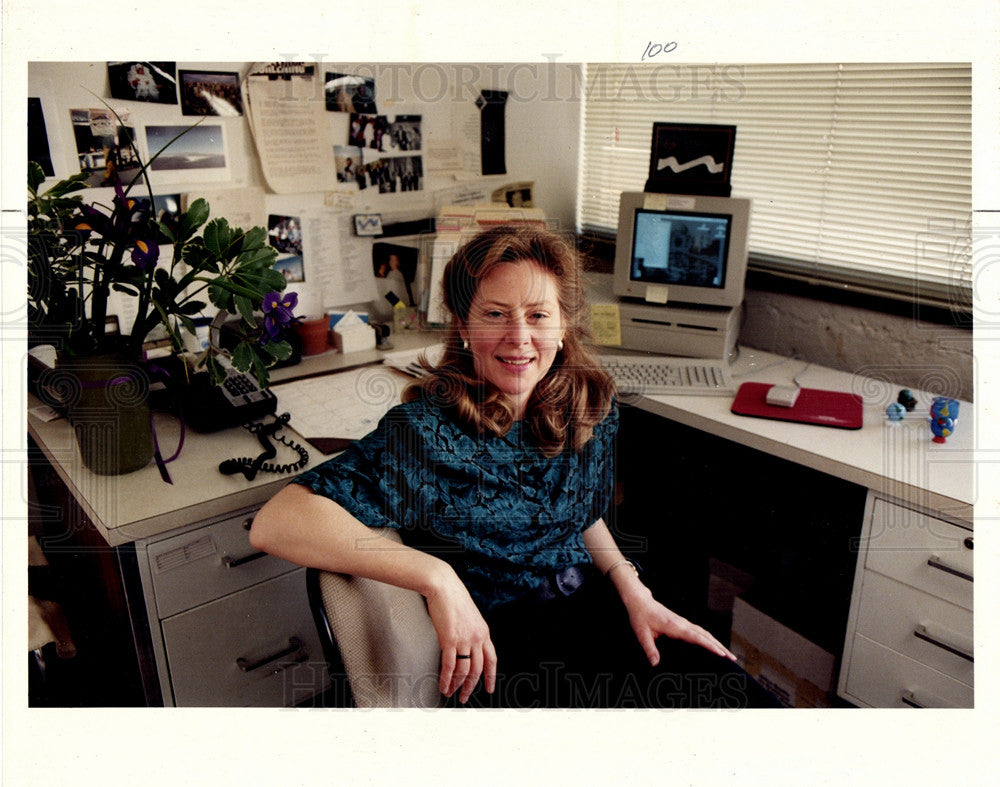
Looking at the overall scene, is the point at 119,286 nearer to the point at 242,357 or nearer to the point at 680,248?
the point at 242,357

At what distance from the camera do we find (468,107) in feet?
5.49

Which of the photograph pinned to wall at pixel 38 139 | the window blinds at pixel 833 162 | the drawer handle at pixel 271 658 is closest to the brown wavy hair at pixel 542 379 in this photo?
the window blinds at pixel 833 162

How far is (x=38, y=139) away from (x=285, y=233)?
47cm

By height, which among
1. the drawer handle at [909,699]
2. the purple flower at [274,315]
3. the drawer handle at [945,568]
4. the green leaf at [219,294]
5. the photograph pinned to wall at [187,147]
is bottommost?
the drawer handle at [909,699]

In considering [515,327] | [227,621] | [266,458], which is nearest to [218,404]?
[266,458]

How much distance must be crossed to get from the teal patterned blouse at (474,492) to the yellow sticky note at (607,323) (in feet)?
1.35

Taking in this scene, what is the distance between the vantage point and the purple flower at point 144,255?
1.06 m

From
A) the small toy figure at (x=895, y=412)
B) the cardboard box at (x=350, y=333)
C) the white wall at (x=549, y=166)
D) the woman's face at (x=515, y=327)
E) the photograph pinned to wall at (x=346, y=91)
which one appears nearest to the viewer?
the woman's face at (x=515, y=327)

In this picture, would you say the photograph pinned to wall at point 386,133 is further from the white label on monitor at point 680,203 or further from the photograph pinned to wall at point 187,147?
the white label on monitor at point 680,203

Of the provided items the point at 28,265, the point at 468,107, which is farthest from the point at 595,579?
the point at 468,107

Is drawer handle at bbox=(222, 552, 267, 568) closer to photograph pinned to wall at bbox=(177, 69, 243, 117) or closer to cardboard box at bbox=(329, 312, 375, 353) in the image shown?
cardboard box at bbox=(329, 312, 375, 353)

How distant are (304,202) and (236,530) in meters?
0.72

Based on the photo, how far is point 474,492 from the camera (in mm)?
Result: 1120

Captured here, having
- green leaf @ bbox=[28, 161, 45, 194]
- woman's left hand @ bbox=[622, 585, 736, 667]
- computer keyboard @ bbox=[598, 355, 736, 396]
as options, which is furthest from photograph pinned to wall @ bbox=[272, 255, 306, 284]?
woman's left hand @ bbox=[622, 585, 736, 667]
